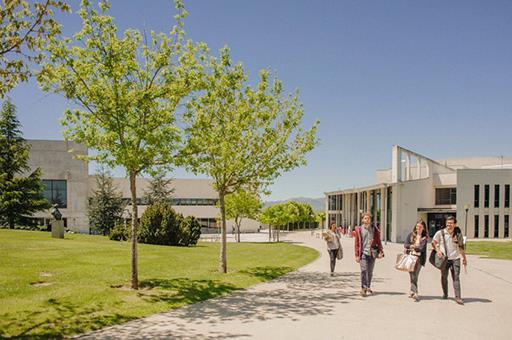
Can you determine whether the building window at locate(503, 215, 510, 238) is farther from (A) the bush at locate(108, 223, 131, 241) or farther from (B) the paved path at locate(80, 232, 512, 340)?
(B) the paved path at locate(80, 232, 512, 340)

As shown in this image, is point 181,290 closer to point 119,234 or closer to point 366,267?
point 366,267

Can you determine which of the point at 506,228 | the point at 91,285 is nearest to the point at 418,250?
the point at 91,285

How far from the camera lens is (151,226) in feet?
92.4

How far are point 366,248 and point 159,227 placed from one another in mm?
20130

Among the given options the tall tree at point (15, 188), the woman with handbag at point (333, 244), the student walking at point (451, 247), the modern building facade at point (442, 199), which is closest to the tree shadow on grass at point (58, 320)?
the student walking at point (451, 247)

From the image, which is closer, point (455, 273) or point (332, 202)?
point (455, 273)

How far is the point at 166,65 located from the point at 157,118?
145 cm

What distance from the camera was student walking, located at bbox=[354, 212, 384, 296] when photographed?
34.3 feet

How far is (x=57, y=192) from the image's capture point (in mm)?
57875

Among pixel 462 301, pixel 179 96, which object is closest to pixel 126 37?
pixel 179 96

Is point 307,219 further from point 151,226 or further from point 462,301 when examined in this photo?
point 462,301

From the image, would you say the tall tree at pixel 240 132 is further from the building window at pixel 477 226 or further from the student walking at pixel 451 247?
the building window at pixel 477 226

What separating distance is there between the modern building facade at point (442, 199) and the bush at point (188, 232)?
20649mm

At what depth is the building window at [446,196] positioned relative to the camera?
51.8m
